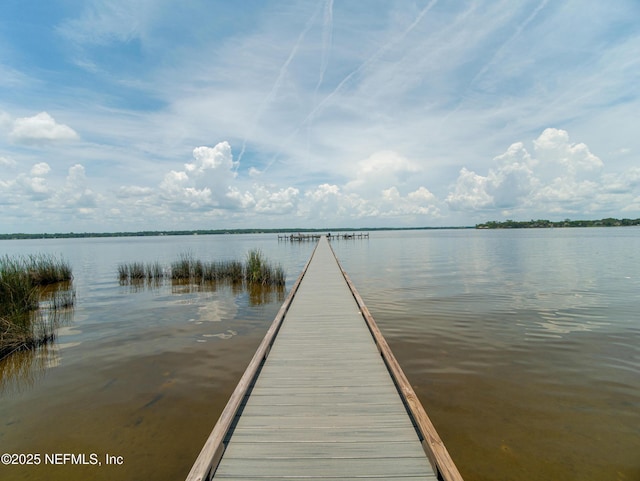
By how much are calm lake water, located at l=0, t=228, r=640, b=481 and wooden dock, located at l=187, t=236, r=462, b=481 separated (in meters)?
1.18

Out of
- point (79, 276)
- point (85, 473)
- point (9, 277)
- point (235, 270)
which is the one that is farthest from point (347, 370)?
point (79, 276)

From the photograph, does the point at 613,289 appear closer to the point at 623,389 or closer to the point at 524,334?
the point at 524,334

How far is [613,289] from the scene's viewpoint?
13664mm

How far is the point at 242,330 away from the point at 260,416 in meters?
6.10

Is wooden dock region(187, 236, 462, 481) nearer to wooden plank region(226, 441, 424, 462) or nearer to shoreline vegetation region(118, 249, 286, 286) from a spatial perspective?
wooden plank region(226, 441, 424, 462)

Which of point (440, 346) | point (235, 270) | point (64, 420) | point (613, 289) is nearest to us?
point (64, 420)

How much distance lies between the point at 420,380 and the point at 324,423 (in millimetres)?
3184

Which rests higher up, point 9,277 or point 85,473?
point 9,277

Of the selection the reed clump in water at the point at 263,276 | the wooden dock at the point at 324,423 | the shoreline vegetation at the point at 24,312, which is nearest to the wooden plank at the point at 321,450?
the wooden dock at the point at 324,423

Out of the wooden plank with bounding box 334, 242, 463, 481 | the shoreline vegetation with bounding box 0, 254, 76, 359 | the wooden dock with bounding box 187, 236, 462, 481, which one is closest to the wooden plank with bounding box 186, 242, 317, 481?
the wooden dock with bounding box 187, 236, 462, 481

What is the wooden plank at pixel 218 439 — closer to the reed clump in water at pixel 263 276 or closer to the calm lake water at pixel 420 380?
the calm lake water at pixel 420 380

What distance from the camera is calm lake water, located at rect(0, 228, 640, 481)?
13.8 ft

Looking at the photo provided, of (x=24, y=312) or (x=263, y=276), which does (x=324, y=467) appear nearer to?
(x=24, y=312)

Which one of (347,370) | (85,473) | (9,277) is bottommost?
(85,473)
